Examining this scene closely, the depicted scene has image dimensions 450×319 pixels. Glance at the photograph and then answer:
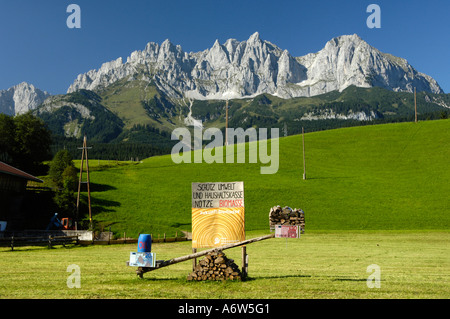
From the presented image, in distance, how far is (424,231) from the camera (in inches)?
2077

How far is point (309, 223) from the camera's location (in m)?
60.2

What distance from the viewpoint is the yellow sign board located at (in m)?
17.5

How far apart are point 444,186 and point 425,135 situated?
147 ft

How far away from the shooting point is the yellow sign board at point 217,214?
1747 centimetres

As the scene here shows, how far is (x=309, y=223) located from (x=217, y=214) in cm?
4556

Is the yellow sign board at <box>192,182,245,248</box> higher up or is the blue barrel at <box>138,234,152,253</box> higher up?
the yellow sign board at <box>192,182,245,248</box>

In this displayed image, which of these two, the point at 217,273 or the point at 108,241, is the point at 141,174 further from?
the point at 217,273

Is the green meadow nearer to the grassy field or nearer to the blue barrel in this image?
the grassy field

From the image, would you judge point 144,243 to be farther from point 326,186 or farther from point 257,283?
point 326,186

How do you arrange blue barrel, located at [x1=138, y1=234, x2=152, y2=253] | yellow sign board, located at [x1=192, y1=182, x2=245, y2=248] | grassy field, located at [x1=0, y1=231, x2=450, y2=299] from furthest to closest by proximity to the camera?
yellow sign board, located at [x1=192, y1=182, x2=245, y2=248] → blue barrel, located at [x1=138, y1=234, x2=152, y2=253] → grassy field, located at [x1=0, y1=231, x2=450, y2=299]

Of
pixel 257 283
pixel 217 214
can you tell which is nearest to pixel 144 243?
pixel 217 214

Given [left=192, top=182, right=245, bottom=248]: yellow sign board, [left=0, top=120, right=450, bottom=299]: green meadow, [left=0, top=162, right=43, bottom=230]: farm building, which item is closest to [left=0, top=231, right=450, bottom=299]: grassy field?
[left=0, top=120, right=450, bottom=299]: green meadow

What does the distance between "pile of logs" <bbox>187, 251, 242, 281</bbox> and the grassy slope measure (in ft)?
119

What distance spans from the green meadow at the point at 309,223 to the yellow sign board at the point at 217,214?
219 cm
